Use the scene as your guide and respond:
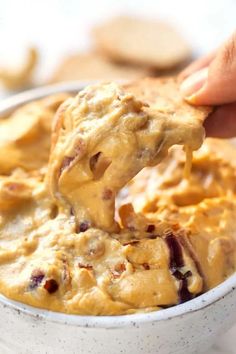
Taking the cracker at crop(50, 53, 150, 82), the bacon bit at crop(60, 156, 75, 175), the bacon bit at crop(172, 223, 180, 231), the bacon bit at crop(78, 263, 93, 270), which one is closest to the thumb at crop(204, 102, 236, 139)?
the bacon bit at crop(172, 223, 180, 231)

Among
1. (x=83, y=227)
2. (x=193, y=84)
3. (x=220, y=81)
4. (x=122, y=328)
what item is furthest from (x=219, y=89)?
(x=122, y=328)

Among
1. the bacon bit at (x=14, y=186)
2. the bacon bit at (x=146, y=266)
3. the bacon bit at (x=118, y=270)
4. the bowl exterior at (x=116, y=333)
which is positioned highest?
the bacon bit at (x=14, y=186)

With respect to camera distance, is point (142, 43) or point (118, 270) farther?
point (142, 43)

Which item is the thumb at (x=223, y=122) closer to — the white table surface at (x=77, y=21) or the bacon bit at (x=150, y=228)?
the bacon bit at (x=150, y=228)

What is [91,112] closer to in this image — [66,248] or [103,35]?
[66,248]

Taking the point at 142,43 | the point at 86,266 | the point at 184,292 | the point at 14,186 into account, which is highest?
the point at 14,186

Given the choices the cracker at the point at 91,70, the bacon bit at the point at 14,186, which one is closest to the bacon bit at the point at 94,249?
the bacon bit at the point at 14,186

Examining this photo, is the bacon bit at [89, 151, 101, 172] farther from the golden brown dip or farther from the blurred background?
the blurred background

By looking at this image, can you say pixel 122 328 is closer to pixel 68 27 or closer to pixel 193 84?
pixel 193 84
